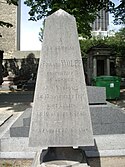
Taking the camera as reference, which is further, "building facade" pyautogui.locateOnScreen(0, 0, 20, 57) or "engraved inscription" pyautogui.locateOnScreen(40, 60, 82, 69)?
"building facade" pyautogui.locateOnScreen(0, 0, 20, 57)

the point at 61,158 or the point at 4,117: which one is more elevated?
the point at 61,158


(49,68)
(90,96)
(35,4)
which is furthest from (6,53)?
(49,68)

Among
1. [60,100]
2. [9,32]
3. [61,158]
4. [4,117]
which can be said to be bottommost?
[4,117]

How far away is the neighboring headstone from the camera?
371 cm

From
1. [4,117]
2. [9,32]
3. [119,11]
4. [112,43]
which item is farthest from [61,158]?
[9,32]

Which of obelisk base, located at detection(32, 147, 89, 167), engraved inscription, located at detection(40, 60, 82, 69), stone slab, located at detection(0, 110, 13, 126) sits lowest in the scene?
stone slab, located at detection(0, 110, 13, 126)

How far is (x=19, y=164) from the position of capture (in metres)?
4.77

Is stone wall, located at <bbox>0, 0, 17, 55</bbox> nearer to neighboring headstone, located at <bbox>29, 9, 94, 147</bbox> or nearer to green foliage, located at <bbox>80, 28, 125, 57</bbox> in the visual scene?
green foliage, located at <bbox>80, 28, 125, 57</bbox>

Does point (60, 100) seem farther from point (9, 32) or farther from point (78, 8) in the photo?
point (9, 32)

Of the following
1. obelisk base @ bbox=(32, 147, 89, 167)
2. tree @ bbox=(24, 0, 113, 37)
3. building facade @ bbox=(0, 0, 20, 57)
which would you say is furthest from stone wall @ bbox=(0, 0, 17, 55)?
obelisk base @ bbox=(32, 147, 89, 167)

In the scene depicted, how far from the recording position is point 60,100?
3762 millimetres

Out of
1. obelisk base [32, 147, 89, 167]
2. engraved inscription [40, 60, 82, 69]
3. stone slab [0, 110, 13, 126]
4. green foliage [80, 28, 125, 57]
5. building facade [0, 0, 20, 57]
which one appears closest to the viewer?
obelisk base [32, 147, 89, 167]

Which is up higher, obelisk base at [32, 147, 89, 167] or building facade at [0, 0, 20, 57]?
building facade at [0, 0, 20, 57]

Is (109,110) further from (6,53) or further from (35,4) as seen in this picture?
(6,53)
